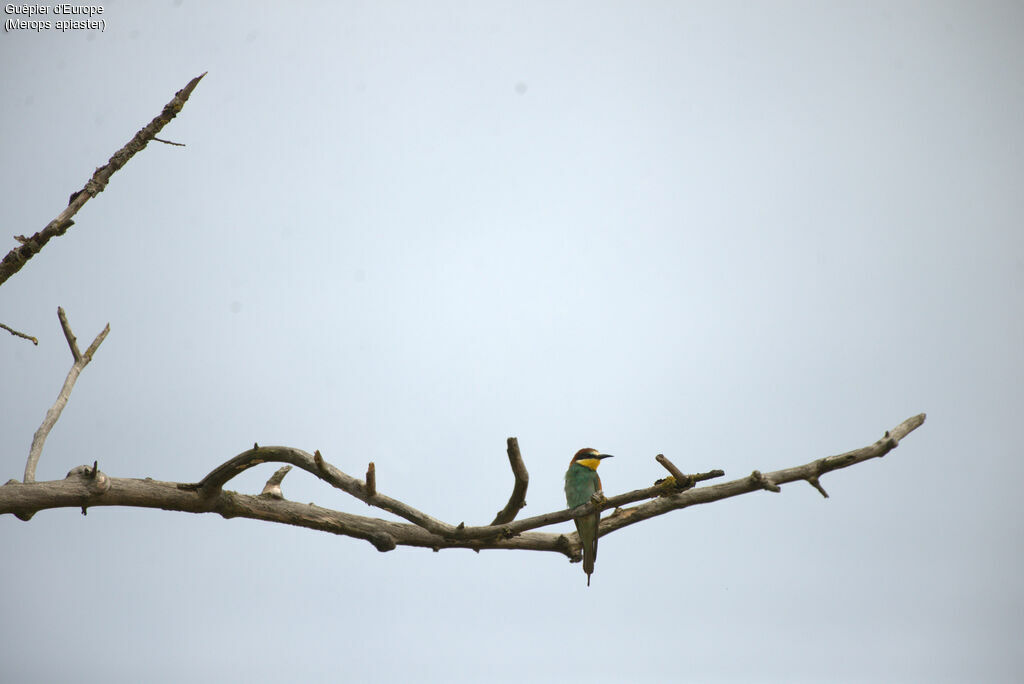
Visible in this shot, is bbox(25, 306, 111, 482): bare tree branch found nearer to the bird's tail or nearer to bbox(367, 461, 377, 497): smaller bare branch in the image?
bbox(367, 461, 377, 497): smaller bare branch

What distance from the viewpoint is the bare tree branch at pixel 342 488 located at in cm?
291

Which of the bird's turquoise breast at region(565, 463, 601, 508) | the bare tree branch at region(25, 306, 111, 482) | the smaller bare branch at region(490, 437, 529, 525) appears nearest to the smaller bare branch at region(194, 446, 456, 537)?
the smaller bare branch at region(490, 437, 529, 525)

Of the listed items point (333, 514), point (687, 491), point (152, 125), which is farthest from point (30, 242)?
point (687, 491)

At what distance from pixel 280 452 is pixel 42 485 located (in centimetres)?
95

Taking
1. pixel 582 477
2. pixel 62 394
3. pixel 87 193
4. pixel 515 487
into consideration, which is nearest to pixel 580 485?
pixel 582 477

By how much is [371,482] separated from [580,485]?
88.0 inches

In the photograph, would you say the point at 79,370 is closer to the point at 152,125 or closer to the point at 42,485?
the point at 42,485

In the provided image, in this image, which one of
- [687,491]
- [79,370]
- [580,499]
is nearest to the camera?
[687,491]

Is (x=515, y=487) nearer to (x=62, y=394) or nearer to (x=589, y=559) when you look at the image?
(x=589, y=559)

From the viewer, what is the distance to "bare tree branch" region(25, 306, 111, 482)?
3.17 meters

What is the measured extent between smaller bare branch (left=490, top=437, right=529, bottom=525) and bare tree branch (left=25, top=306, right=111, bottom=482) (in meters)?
1.82

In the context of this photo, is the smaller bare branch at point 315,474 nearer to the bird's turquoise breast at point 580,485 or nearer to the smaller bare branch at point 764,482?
the smaller bare branch at point 764,482

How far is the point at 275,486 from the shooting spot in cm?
316

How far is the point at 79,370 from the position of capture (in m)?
3.50
